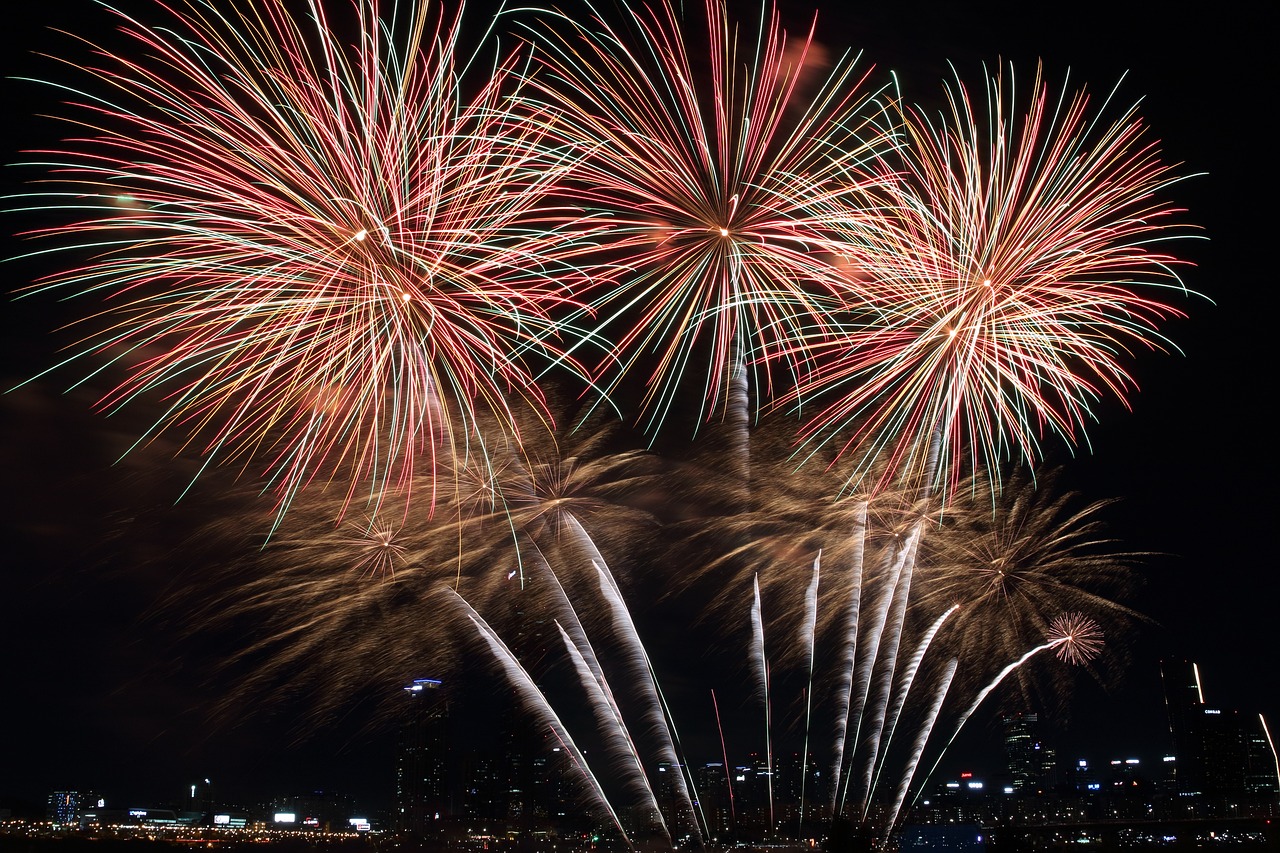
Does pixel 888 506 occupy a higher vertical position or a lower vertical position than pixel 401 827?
higher

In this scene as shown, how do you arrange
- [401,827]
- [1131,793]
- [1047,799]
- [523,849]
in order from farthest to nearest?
[1131,793] → [1047,799] → [401,827] → [523,849]

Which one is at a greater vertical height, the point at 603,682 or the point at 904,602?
the point at 904,602

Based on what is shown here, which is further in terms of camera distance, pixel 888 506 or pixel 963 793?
pixel 963 793

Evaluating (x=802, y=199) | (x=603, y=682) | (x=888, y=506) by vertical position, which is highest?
(x=802, y=199)

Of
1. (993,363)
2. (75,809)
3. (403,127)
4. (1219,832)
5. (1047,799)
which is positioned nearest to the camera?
(403,127)

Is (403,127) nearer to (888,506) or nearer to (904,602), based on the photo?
(888,506)

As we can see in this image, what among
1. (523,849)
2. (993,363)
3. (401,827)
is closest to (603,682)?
(993,363)

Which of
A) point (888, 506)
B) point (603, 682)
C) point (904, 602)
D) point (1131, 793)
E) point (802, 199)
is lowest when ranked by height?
point (1131, 793)

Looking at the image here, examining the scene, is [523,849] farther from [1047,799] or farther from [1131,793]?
[1131,793]

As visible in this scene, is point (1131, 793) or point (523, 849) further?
point (1131, 793)

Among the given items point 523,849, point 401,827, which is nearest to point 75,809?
point 401,827
